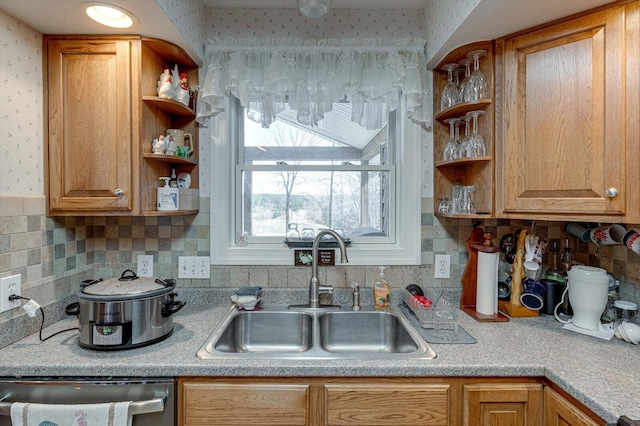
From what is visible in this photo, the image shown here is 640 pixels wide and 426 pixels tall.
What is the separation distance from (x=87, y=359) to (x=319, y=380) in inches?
30.6

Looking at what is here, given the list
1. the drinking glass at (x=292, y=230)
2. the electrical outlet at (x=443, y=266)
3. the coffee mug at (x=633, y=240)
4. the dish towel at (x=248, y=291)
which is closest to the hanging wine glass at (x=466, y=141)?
the electrical outlet at (x=443, y=266)

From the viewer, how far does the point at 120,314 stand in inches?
47.5

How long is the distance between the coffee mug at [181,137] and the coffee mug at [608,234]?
189cm

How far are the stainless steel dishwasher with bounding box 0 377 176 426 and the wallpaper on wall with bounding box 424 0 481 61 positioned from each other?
1.68 metres

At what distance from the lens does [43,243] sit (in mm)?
1396

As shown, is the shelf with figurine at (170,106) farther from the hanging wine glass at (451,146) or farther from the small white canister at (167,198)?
the hanging wine glass at (451,146)

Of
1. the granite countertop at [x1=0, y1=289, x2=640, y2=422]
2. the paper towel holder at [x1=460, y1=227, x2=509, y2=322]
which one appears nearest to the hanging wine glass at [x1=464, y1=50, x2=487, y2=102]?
the paper towel holder at [x1=460, y1=227, x2=509, y2=322]

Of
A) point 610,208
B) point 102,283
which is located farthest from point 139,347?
point 610,208

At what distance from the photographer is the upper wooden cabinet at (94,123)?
55.3 inches

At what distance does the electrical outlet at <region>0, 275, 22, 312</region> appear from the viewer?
3.94ft

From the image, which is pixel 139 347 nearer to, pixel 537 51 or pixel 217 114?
pixel 217 114

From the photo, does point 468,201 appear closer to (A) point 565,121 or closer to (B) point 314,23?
(A) point 565,121

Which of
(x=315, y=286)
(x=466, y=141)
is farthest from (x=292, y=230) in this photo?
(x=466, y=141)

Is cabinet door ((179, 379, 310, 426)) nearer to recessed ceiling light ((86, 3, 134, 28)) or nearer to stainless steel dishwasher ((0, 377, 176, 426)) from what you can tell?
stainless steel dishwasher ((0, 377, 176, 426))
